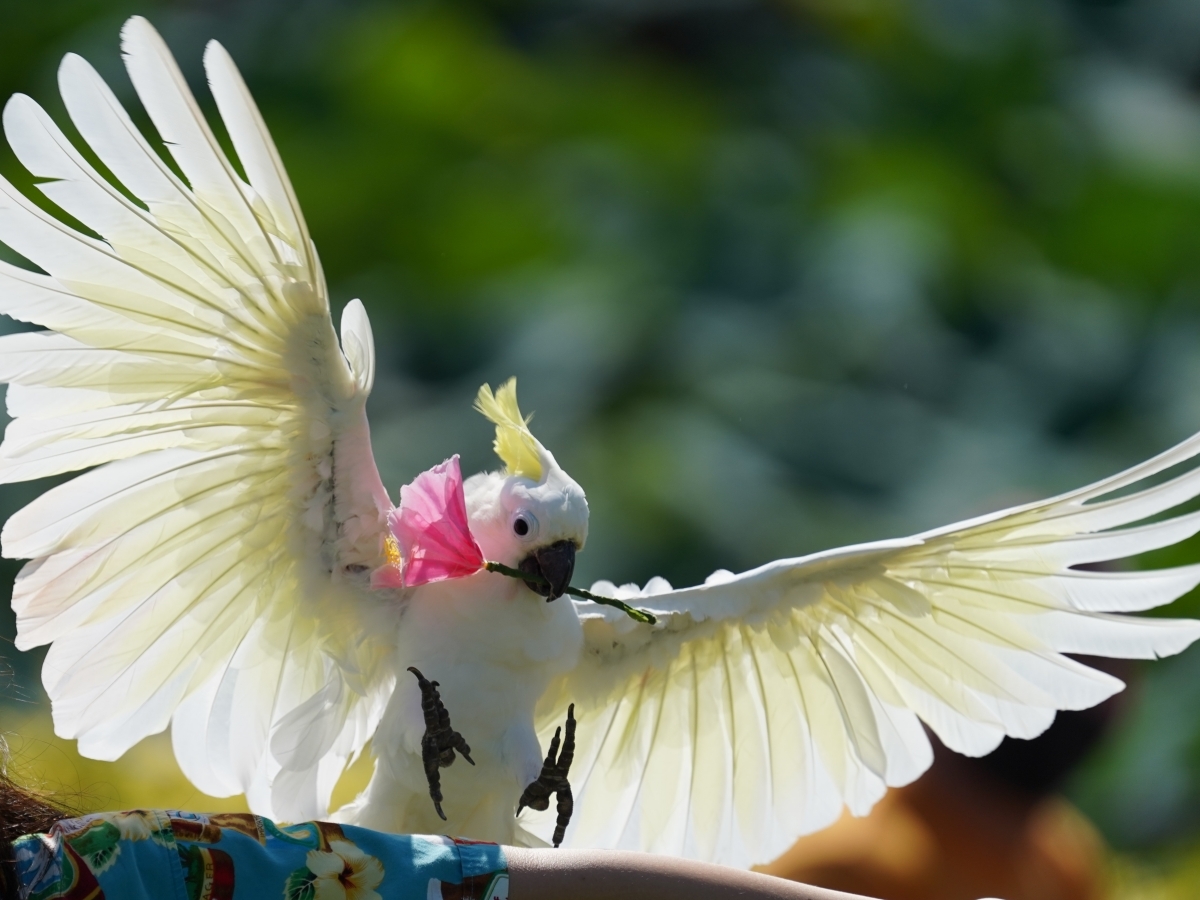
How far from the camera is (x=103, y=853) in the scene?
867 mm

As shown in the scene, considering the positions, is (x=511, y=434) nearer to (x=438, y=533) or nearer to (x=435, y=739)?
(x=438, y=533)

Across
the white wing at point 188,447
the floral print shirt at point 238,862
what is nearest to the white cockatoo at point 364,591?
the white wing at point 188,447

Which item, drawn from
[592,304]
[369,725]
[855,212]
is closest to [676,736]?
[369,725]

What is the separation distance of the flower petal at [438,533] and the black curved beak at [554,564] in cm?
6

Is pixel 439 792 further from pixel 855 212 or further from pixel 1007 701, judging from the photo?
pixel 855 212

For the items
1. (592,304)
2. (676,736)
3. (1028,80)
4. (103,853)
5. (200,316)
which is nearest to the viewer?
(103,853)

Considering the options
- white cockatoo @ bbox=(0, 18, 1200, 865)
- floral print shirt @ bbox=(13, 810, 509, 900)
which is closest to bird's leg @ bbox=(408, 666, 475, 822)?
white cockatoo @ bbox=(0, 18, 1200, 865)

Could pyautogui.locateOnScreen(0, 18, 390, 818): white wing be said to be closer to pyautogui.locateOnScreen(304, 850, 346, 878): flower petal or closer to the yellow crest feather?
the yellow crest feather

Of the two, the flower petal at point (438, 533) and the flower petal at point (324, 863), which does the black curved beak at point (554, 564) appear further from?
the flower petal at point (324, 863)

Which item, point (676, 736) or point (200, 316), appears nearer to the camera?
point (200, 316)

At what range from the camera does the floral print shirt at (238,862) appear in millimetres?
854

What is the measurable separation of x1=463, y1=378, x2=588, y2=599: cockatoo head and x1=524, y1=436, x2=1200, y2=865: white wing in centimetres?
19

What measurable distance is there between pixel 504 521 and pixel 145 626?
41 cm

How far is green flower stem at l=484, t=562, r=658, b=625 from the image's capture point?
138 centimetres
